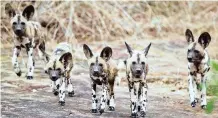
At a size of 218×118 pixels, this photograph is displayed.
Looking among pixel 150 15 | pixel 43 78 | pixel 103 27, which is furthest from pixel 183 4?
pixel 43 78

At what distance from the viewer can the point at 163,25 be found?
1425 cm

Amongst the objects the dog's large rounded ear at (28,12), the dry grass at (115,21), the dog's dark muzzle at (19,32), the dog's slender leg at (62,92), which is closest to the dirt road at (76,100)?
the dog's slender leg at (62,92)

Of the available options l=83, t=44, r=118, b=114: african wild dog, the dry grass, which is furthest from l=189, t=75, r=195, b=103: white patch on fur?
the dry grass

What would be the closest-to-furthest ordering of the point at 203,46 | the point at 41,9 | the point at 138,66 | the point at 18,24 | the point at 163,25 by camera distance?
the point at 138,66
the point at 203,46
the point at 18,24
the point at 41,9
the point at 163,25

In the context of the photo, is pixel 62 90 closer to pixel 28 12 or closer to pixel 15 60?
pixel 15 60

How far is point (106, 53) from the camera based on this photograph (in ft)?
17.9

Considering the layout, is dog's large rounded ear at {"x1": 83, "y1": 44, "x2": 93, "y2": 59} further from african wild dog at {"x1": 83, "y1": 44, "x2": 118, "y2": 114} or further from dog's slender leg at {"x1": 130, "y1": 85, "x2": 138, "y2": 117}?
dog's slender leg at {"x1": 130, "y1": 85, "x2": 138, "y2": 117}

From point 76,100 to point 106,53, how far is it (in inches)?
49.8

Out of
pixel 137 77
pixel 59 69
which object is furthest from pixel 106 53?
pixel 59 69

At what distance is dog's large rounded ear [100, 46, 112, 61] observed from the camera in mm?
5418

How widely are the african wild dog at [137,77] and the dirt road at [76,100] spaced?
0.77 ft

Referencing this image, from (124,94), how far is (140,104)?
1649mm

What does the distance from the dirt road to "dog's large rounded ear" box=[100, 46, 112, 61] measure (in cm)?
60

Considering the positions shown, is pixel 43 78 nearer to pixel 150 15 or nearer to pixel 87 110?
pixel 87 110
